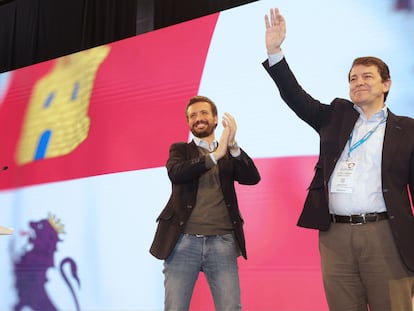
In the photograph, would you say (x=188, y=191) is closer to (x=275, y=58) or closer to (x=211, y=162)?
(x=211, y=162)

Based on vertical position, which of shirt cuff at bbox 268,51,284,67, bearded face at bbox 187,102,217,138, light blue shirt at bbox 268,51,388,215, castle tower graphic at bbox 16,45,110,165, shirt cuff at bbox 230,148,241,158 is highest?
castle tower graphic at bbox 16,45,110,165

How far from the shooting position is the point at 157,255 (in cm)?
204

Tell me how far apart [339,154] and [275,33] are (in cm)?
52

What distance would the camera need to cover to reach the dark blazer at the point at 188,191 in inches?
79.2

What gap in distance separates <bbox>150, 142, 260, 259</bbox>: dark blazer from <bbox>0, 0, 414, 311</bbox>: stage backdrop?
769 millimetres

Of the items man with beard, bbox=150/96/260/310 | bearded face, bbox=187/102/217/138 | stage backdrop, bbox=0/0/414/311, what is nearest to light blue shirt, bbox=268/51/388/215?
man with beard, bbox=150/96/260/310

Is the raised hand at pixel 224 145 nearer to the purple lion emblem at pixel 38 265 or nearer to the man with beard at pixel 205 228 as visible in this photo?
the man with beard at pixel 205 228

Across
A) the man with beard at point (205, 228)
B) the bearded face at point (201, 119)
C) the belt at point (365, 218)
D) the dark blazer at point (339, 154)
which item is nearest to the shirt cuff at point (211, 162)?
the man with beard at point (205, 228)

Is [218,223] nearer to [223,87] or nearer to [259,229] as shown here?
[259,229]

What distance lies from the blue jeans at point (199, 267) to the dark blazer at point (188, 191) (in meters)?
0.05

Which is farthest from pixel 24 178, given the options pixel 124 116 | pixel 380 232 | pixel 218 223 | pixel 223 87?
pixel 380 232

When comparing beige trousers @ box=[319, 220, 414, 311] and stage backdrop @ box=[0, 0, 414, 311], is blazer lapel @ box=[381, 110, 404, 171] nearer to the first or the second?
beige trousers @ box=[319, 220, 414, 311]

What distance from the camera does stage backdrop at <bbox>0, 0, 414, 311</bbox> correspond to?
2728 millimetres

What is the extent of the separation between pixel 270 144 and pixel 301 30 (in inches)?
28.0
